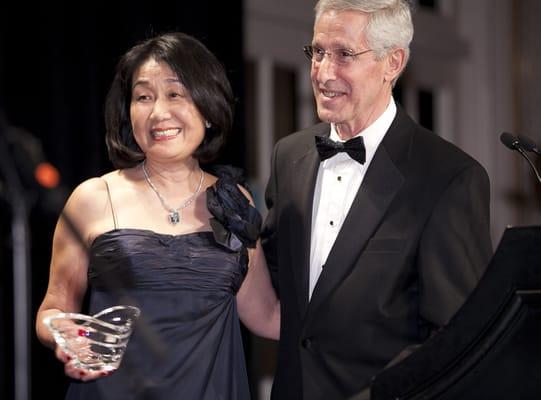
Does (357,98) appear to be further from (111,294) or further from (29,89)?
(29,89)

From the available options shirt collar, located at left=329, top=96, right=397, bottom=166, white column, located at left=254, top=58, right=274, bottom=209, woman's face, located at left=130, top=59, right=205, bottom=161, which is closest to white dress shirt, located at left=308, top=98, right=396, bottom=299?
shirt collar, located at left=329, top=96, right=397, bottom=166

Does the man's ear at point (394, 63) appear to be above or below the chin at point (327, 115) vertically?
above

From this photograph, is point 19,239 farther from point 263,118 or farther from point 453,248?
point 263,118

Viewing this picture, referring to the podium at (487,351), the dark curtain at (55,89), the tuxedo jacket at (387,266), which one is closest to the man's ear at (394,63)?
the tuxedo jacket at (387,266)

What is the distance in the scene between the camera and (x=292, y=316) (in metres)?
2.39

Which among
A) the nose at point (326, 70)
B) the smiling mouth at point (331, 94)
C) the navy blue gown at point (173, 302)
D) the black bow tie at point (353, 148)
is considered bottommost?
the navy blue gown at point (173, 302)

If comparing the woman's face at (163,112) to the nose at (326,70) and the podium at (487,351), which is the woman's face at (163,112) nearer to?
the nose at (326,70)

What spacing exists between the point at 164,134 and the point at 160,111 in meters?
0.06

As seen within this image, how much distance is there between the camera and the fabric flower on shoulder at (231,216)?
8.00ft

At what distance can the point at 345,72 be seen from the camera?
236 cm

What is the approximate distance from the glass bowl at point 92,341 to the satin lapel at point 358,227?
1.55ft

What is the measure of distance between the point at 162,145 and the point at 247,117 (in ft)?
6.06

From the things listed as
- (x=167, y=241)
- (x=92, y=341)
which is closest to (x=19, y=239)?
(x=92, y=341)

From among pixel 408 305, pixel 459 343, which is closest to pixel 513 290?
pixel 459 343
